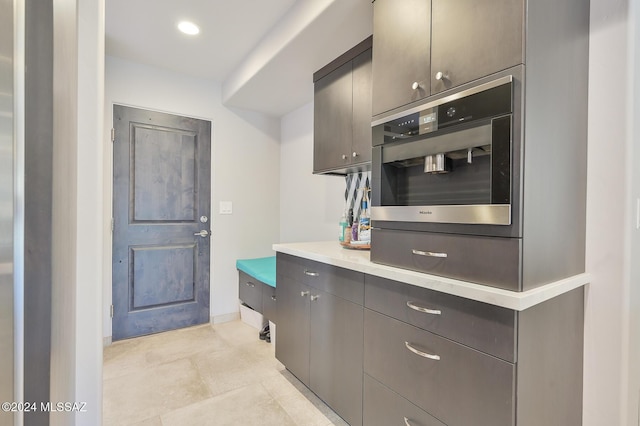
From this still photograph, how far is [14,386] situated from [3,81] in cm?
67

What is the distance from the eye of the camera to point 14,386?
0.67 metres

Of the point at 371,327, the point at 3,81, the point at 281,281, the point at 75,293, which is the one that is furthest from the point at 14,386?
the point at 281,281

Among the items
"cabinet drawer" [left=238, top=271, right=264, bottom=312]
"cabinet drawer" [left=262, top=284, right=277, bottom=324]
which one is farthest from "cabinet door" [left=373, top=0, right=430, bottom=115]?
"cabinet drawer" [left=238, top=271, right=264, bottom=312]

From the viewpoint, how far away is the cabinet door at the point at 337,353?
1438mm

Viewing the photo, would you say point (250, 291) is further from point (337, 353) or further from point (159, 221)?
point (337, 353)

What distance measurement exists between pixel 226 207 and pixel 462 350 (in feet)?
8.65

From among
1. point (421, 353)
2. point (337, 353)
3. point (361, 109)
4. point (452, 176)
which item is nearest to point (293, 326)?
point (337, 353)

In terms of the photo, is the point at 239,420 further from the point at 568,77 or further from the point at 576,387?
the point at 568,77

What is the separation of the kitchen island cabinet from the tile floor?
20.9 inches

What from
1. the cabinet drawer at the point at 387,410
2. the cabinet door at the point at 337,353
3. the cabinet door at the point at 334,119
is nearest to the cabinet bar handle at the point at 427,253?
the cabinet door at the point at 337,353

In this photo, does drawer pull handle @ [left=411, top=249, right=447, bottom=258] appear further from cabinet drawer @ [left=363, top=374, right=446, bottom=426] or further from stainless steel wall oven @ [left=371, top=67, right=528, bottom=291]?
cabinet drawer @ [left=363, top=374, right=446, bottom=426]

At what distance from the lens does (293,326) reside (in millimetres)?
1933

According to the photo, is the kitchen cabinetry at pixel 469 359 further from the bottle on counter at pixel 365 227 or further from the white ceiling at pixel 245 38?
the white ceiling at pixel 245 38

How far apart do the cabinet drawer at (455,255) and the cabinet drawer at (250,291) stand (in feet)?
5.25
